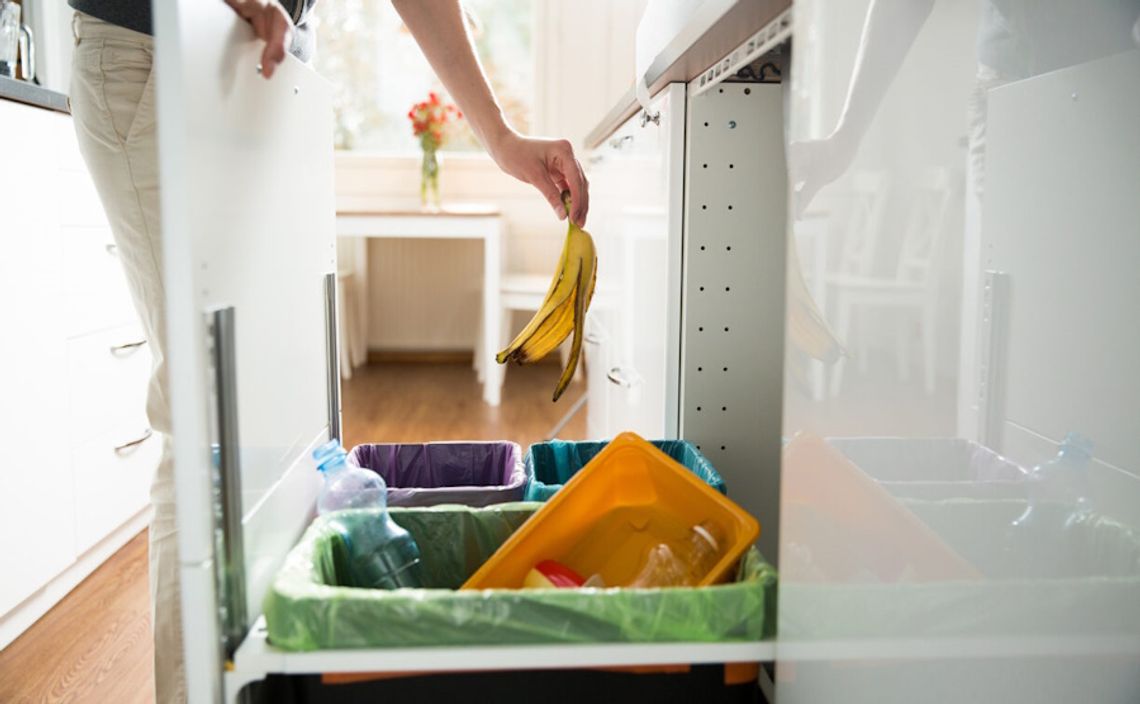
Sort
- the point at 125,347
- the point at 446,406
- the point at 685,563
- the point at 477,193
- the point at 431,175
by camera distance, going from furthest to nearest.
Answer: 1. the point at 477,193
2. the point at 431,175
3. the point at 446,406
4. the point at 125,347
5. the point at 685,563

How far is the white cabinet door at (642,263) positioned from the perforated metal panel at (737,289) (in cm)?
2

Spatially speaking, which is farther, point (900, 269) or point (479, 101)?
point (479, 101)

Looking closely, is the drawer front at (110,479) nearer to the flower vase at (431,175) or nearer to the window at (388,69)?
the flower vase at (431,175)

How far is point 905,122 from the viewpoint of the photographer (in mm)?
714

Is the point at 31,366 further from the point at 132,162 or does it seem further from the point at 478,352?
the point at 478,352

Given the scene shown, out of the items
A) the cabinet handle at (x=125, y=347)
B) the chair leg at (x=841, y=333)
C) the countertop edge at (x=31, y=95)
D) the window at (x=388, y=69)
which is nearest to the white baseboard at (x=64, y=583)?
the cabinet handle at (x=125, y=347)

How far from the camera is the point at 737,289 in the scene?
1.39 m

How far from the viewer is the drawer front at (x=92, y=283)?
1968mm

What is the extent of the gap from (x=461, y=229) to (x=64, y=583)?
2.25 metres

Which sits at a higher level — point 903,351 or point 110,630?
point 903,351

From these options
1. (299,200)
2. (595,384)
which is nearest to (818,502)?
(299,200)

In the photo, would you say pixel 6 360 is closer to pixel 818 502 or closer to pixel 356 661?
pixel 356 661

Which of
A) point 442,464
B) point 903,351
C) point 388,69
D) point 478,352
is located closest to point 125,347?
point 442,464

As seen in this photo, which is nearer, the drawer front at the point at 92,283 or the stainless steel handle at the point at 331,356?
the stainless steel handle at the point at 331,356
